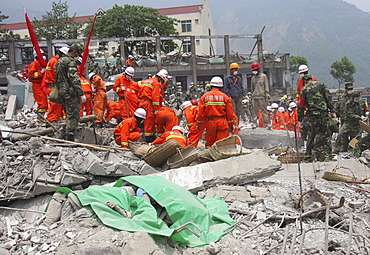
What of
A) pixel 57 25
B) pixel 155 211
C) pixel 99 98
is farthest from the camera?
pixel 57 25

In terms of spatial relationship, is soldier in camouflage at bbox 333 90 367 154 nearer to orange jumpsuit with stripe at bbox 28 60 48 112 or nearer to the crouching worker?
the crouching worker

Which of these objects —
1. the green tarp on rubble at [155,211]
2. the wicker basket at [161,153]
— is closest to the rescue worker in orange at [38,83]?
the wicker basket at [161,153]

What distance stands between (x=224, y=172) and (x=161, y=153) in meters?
1.11

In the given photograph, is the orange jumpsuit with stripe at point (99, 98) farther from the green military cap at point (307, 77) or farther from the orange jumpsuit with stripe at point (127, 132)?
the green military cap at point (307, 77)

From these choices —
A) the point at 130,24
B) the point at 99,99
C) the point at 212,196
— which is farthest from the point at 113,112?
the point at 130,24

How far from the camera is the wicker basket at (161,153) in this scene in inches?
221

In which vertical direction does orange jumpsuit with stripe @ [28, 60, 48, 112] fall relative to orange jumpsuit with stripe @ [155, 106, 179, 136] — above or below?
above

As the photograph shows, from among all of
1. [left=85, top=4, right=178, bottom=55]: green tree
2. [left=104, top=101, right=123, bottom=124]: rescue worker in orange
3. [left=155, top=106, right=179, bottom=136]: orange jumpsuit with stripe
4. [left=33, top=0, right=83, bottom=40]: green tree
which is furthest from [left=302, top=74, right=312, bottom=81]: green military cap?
[left=33, top=0, right=83, bottom=40]: green tree

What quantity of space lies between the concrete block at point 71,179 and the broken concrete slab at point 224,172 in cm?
108

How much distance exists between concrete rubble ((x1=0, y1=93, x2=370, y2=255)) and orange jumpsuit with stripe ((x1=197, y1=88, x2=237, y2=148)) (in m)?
1.34

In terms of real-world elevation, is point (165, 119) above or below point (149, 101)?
below

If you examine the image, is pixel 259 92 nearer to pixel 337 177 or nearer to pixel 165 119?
pixel 165 119

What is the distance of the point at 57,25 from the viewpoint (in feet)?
112

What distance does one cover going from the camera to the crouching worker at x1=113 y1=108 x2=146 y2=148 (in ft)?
22.8
